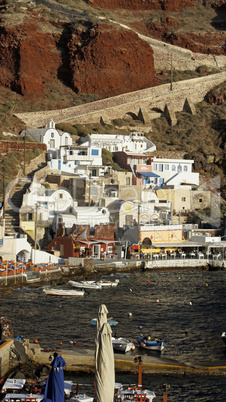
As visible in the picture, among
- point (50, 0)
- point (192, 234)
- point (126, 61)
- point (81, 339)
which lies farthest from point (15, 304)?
point (50, 0)

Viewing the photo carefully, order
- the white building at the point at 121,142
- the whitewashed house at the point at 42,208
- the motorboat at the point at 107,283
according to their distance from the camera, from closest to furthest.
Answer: the motorboat at the point at 107,283 → the whitewashed house at the point at 42,208 → the white building at the point at 121,142

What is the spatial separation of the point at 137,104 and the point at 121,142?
9.52 metres

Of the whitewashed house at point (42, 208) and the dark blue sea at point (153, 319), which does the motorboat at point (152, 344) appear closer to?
the dark blue sea at point (153, 319)

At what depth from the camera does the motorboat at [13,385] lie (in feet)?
64.6

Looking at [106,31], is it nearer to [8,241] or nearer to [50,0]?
[50,0]

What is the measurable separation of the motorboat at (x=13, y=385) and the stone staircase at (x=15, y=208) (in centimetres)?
2365

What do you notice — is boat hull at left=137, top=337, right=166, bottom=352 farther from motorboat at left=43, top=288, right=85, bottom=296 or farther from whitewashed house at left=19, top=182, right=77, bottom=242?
whitewashed house at left=19, top=182, right=77, bottom=242

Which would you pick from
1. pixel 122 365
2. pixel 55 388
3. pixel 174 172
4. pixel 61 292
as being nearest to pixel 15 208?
pixel 61 292

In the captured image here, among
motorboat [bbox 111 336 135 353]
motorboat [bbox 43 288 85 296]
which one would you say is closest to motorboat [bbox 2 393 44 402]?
motorboat [bbox 111 336 135 353]

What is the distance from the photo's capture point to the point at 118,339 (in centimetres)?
2547

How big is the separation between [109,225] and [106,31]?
37.2m

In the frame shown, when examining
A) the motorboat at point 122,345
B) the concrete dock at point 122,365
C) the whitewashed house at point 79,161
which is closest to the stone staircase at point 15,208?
the whitewashed house at point 79,161

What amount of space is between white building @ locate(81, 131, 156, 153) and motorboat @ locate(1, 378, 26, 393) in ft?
134

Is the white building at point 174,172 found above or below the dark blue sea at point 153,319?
above
